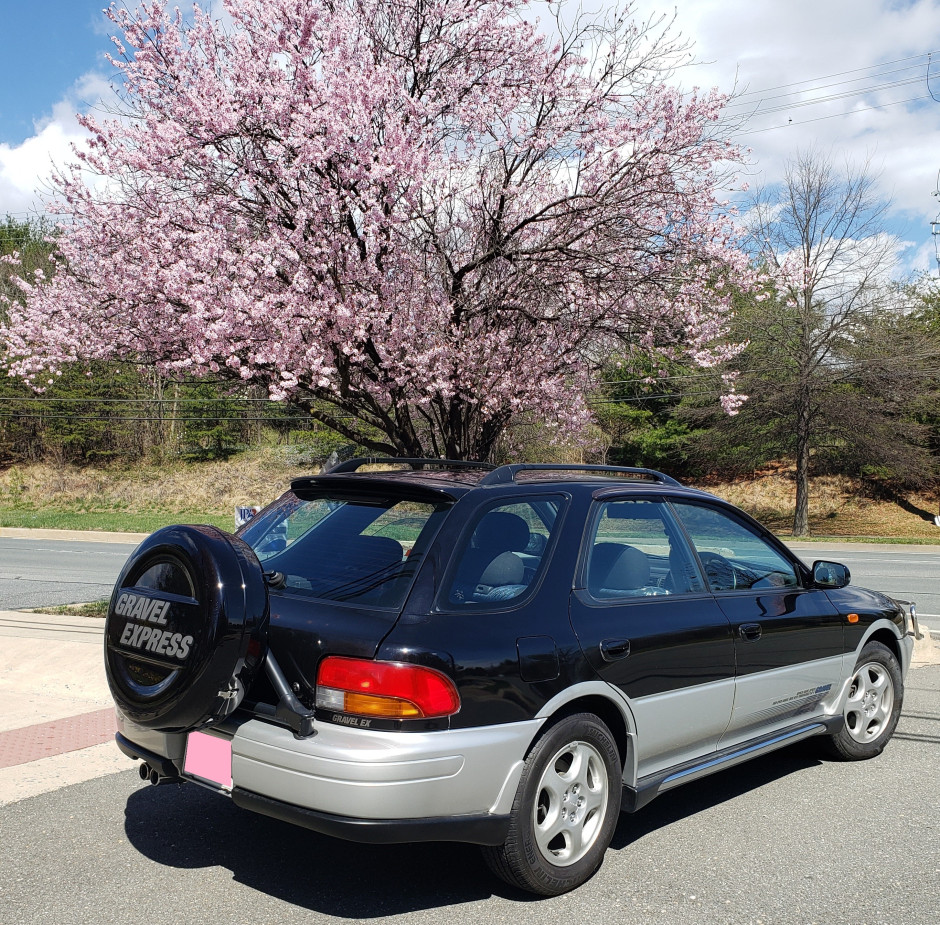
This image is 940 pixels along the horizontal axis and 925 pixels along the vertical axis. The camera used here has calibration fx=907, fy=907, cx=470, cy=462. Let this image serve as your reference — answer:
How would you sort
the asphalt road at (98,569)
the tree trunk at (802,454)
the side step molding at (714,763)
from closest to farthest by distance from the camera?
the side step molding at (714,763) < the asphalt road at (98,569) < the tree trunk at (802,454)

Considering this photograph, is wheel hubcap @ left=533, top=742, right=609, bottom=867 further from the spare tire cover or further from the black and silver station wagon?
the spare tire cover

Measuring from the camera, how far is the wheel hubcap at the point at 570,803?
11.5ft

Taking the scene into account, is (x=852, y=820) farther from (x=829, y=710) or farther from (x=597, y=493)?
(x=597, y=493)

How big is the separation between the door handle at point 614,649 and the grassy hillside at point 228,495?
29.7m

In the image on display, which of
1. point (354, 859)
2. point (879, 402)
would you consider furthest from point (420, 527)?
point (879, 402)

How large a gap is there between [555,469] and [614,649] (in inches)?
40.4

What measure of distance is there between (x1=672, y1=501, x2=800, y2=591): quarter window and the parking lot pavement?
3.36m

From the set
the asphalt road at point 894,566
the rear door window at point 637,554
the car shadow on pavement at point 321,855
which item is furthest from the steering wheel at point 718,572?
the asphalt road at point 894,566

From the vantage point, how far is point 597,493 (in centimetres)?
416

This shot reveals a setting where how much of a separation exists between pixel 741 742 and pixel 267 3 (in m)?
8.90

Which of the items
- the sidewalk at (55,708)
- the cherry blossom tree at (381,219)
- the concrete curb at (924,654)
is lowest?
the concrete curb at (924,654)

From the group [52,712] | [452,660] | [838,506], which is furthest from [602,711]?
[838,506]

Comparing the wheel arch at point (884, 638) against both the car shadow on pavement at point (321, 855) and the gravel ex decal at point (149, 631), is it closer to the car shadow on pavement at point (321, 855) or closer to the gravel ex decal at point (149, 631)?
the car shadow on pavement at point (321, 855)

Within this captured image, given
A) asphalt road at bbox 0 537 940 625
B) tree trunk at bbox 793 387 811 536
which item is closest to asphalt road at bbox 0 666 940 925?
asphalt road at bbox 0 537 940 625
